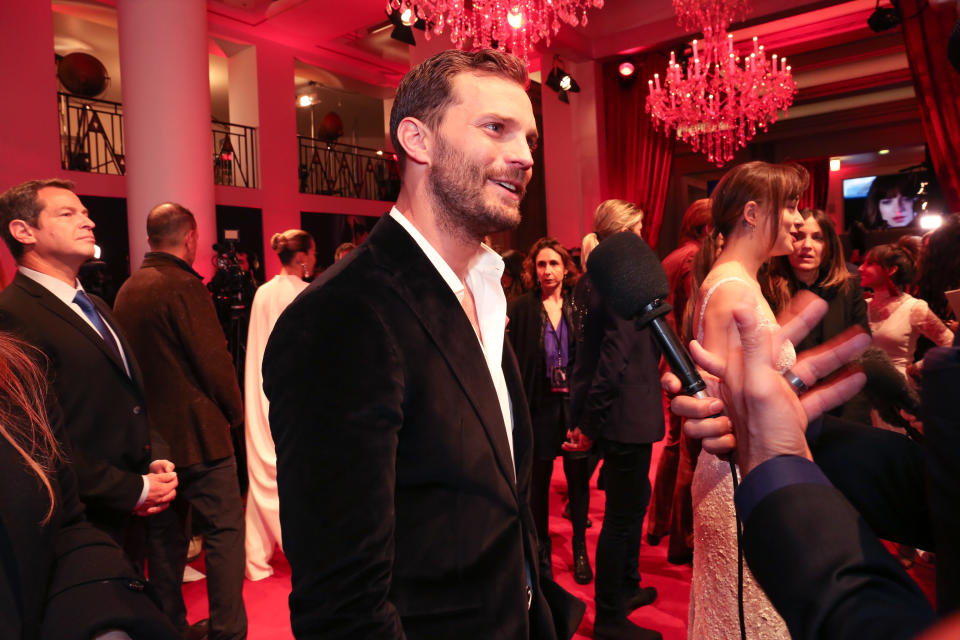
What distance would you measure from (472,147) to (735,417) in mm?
786

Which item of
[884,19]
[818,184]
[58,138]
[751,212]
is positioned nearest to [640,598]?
[751,212]

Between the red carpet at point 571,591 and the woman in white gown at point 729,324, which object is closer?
the woman in white gown at point 729,324

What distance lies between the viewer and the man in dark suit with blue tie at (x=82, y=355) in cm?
201

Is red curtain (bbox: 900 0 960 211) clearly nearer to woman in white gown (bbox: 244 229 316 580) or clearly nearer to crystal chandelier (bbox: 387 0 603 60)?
crystal chandelier (bbox: 387 0 603 60)

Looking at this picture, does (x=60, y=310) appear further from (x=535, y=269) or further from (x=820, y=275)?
(x=820, y=275)

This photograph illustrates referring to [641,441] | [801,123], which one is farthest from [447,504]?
[801,123]

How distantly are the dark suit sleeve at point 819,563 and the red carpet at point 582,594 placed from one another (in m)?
2.32

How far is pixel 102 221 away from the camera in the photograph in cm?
730

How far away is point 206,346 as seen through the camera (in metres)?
2.69

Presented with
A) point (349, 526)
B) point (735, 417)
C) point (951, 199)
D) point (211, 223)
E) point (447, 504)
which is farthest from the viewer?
point (951, 199)

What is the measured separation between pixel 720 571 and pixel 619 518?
31.5 inches

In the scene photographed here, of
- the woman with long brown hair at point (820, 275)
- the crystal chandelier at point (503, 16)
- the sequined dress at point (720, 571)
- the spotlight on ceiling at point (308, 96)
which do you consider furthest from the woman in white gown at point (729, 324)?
the spotlight on ceiling at point (308, 96)

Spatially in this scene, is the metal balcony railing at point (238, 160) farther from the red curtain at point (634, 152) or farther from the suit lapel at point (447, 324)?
the suit lapel at point (447, 324)

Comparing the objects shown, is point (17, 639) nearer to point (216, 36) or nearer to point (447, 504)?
point (447, 504)
